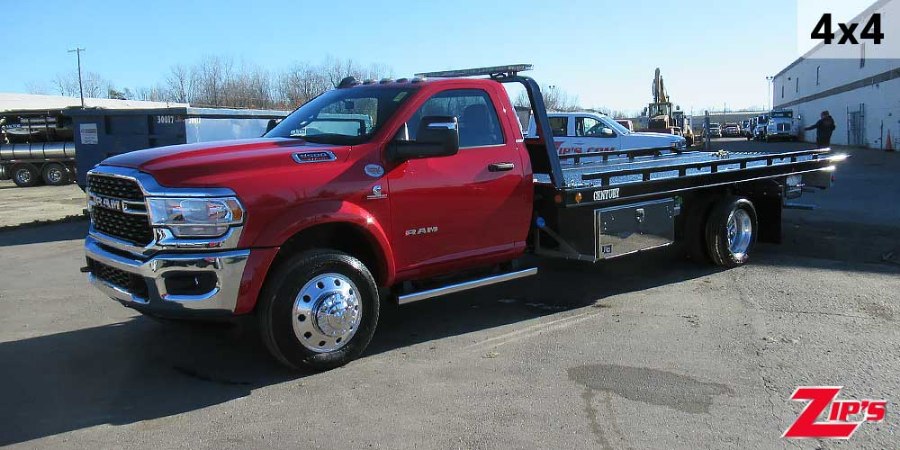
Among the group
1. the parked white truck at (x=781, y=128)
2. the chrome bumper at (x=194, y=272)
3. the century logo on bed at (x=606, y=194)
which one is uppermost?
the parked white truck at (x=781, y=128)

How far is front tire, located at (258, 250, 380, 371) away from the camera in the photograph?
4.68 meters

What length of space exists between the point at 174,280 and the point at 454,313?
2.82m

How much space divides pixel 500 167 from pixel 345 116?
137cm

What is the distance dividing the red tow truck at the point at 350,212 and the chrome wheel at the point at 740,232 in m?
1.69

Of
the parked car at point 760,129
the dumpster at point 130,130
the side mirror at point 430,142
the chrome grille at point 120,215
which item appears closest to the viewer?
the chrome grille at point 120,215

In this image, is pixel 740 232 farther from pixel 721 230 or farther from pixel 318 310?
pixel 318 310

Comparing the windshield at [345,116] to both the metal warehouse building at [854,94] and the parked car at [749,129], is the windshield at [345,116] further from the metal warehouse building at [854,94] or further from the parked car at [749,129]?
the parked car at [749,129]

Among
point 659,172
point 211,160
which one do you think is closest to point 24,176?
point 211,160

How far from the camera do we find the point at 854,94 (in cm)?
4006

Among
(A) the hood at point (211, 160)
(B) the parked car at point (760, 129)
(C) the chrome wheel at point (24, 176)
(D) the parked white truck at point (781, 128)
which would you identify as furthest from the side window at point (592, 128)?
(B) the parked car at point (760, 129)

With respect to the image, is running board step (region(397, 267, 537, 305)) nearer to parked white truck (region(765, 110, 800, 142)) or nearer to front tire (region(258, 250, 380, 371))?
front tire (region(258, 250, 380, 371))

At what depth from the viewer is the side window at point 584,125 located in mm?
17531

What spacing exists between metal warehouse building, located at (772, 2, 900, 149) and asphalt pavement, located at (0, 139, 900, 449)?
2974 cm

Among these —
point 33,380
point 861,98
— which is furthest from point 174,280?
point 861,98
